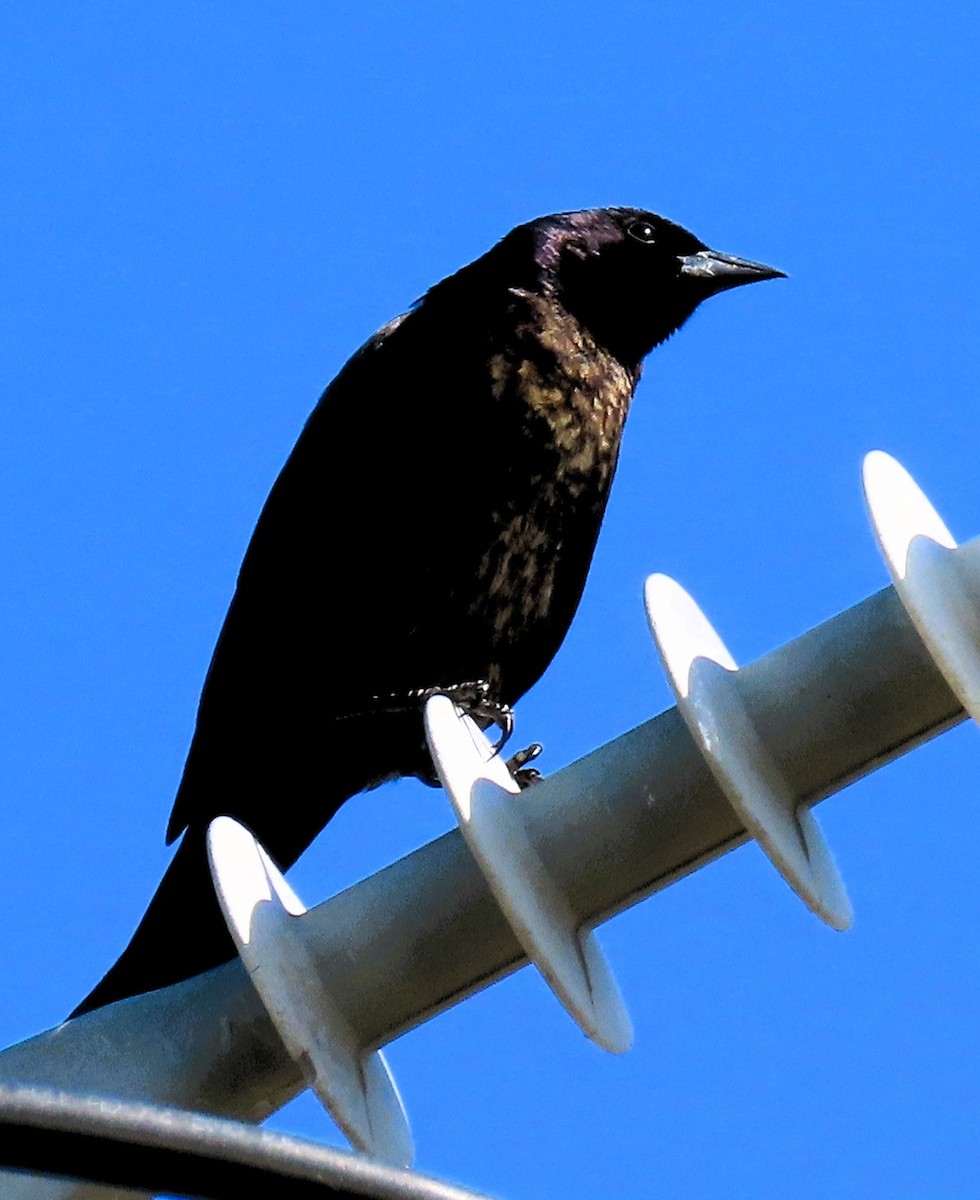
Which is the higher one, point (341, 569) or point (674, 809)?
point (341, 569)

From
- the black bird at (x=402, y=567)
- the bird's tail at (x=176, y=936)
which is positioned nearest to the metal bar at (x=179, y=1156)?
the bird's tail at (x=176, y=936)

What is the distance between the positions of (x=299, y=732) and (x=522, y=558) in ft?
1.74

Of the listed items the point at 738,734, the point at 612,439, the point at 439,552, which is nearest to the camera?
the point at 738,734

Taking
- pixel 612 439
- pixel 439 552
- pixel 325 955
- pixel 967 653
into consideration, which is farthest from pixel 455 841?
pixel 612 439

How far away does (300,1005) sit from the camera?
70.7 inches

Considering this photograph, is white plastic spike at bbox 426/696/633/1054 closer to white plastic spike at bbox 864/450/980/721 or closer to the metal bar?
white plastic spike at bbox 864/450/980/721

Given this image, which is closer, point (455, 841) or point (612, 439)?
point (455, 841)

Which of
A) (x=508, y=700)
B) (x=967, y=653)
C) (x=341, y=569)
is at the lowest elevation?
(x=967, y=653)

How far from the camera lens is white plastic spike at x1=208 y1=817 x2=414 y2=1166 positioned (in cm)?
175

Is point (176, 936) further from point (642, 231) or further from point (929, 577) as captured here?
point (929, 577)

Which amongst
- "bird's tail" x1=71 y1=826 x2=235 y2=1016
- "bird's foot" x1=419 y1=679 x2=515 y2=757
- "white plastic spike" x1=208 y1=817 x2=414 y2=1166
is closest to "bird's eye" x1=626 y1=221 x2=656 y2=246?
"bird's foot" x1=419 y1=679 x2=515 y2=757

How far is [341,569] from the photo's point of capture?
4.05 m

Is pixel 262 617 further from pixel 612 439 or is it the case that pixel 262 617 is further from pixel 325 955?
pixel 325 955

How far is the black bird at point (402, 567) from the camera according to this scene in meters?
3.96
